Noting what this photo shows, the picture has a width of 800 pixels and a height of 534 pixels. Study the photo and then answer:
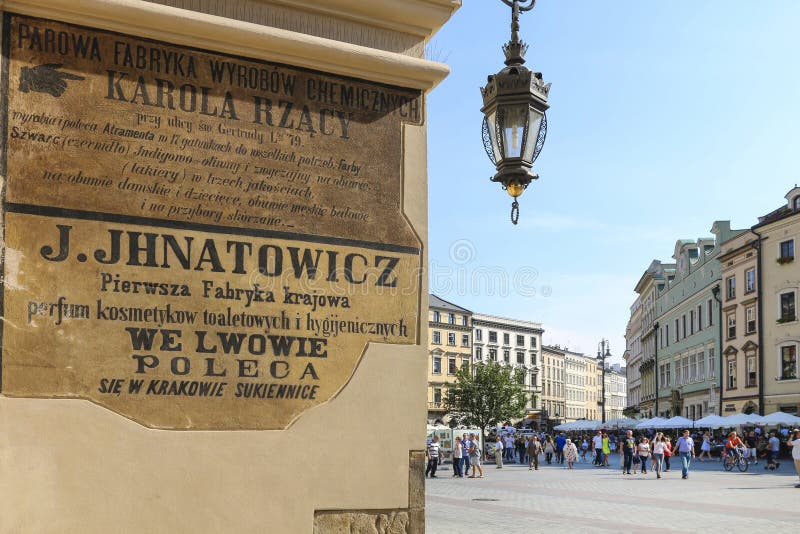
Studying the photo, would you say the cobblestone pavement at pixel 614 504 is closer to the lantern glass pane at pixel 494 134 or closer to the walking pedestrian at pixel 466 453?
the walking pedestrian at pixel 466 453

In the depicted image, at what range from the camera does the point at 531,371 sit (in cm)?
12562

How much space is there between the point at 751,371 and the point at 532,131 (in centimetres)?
4801

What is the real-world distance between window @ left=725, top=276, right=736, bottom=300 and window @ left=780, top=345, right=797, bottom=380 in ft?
22.3

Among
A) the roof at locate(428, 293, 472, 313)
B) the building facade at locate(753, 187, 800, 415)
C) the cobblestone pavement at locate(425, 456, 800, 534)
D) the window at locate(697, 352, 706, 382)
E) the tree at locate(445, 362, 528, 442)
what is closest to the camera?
the cobblestone pavement at locate(425, 456, 800, 534)

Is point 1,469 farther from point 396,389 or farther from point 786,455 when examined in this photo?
point 786,455

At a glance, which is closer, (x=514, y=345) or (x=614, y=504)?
(x=614, y=504)

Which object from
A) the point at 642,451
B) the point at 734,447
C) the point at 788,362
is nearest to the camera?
the point at 642,451

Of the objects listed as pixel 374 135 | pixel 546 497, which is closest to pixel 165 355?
pixel 374 135

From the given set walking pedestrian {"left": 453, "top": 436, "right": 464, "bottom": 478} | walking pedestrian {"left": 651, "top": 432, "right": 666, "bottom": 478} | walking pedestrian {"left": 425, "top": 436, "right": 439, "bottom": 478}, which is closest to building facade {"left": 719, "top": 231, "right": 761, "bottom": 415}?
walking pedestrian {"left": 651, "top": 432, "right": 666, "bottom": 478}

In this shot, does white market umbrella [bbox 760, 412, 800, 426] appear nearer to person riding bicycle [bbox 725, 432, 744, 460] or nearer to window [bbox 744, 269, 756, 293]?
person riding bicycle [bbox 725, 432, 744, 460]

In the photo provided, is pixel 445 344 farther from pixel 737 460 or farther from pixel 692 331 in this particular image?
pixel 737 460

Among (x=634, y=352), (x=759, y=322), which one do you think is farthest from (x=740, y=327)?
(x=634, y=352)

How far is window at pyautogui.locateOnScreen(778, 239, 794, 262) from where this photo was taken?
152ft

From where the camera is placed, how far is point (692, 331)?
63.9 meters
